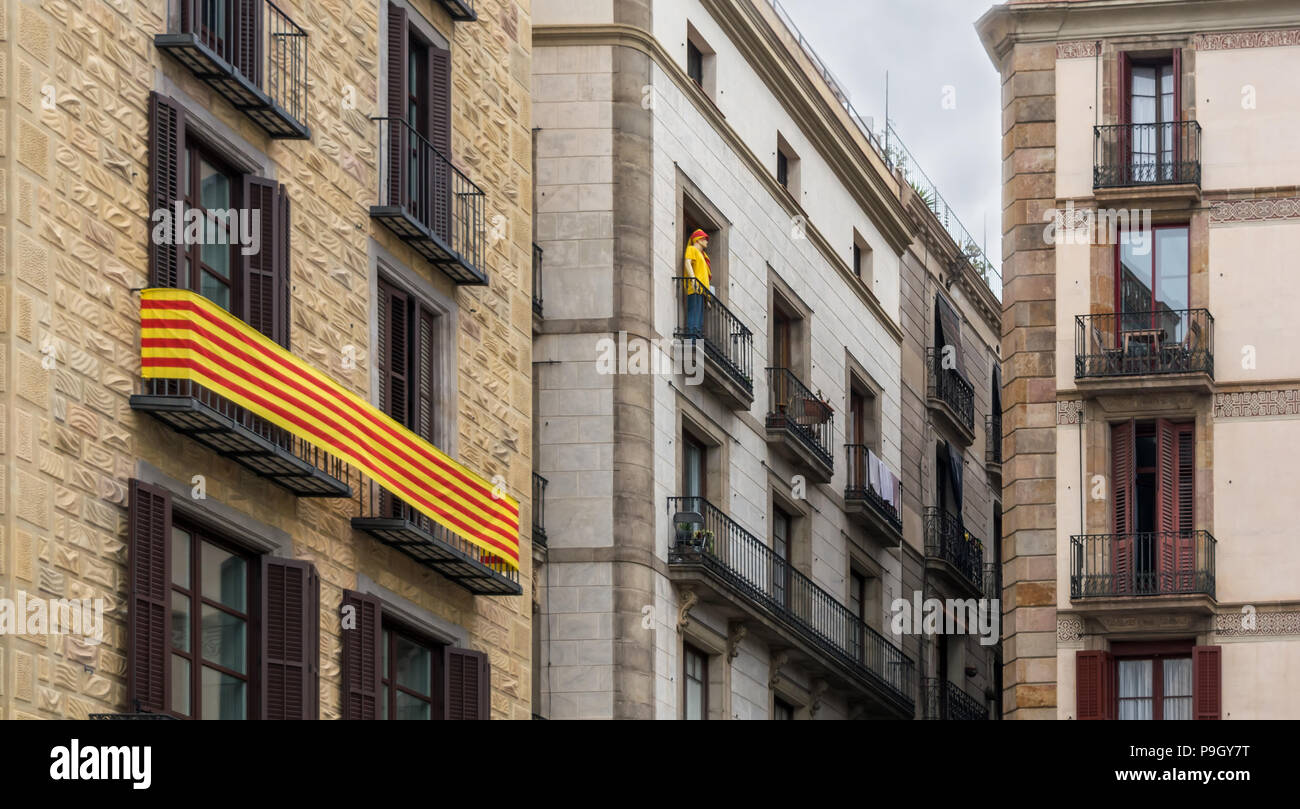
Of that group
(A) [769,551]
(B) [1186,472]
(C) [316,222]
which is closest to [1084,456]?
(B) [1186,472]

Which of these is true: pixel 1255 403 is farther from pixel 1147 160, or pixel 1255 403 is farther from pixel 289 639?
pixel 289 639

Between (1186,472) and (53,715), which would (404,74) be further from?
(1186,472)

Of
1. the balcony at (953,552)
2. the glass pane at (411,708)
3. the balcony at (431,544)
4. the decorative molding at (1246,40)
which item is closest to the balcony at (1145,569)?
the decorative molding at (1246,40)

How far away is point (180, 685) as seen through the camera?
26406 millimetres

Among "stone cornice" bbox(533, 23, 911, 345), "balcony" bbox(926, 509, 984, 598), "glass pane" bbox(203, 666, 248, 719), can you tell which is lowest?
"glass pane" bbox(203, 666, 248, 719)

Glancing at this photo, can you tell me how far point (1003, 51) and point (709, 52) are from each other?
18.0 feet

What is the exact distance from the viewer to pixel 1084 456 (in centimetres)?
4778

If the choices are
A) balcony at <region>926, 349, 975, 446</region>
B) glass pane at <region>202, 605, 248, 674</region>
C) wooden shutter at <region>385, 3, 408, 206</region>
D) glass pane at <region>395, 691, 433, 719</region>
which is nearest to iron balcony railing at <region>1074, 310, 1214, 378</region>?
balcony at <region>926, 349, 975, 446</region>

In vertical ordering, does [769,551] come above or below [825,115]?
below

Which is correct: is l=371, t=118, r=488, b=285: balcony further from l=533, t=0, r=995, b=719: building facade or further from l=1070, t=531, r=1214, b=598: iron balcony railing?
l=1070, t=531, r=1214, b=598: iron balcony railing

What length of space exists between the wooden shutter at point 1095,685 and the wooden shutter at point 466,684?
16.1 metres

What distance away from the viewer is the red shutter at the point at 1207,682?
1800 inches

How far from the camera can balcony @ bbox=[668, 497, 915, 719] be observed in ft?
155

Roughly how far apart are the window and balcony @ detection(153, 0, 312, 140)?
64.1ft
